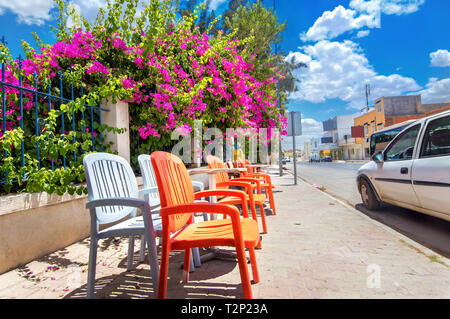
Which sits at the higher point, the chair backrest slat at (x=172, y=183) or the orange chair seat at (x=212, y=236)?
the chair backrest slat at (x=172, y=183)

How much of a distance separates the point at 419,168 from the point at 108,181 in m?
4.05

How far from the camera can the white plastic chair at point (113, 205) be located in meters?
1.98

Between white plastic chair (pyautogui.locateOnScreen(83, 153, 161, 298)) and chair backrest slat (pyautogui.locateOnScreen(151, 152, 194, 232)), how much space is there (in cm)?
18

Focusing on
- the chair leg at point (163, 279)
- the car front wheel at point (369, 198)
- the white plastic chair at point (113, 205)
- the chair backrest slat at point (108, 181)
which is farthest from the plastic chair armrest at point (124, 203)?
the car front wheel at point (369, 198)

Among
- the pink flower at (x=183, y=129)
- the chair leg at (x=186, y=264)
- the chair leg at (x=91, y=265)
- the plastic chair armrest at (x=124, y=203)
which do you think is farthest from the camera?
the pink flower at (x=183, y=129)

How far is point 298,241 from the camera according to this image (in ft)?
12.1

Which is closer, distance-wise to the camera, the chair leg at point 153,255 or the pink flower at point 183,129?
the chair leg at point 153,255

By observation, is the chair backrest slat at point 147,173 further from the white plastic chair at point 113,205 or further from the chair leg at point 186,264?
the chair leg at point 186,264

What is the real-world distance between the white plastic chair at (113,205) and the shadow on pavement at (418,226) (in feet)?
10.3

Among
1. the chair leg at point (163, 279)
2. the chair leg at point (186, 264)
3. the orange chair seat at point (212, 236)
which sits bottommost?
the chair leg at point (186, 264)

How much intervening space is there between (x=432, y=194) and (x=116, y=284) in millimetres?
3958

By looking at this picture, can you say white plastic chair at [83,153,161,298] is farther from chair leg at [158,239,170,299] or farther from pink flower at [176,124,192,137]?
pink flower at [176,124,192,137]

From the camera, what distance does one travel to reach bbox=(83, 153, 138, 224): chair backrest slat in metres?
2.21
